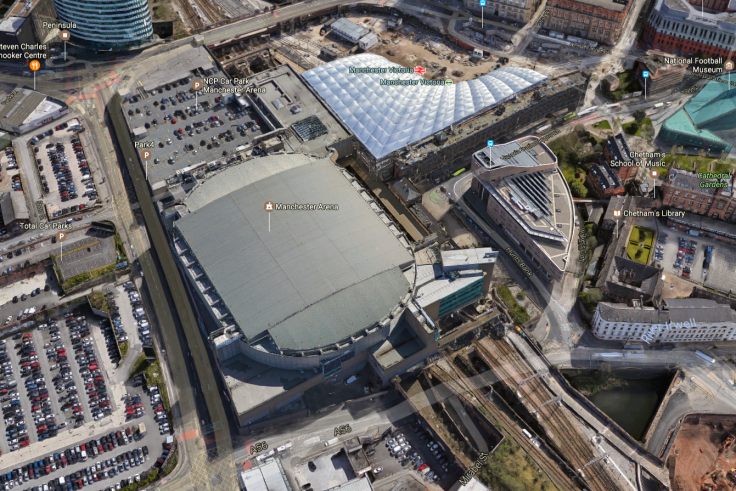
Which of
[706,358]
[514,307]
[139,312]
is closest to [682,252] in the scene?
[706,358]

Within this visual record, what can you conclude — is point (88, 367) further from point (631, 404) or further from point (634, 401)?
point (634, 401)

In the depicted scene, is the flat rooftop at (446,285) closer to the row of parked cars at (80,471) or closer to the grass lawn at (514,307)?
the grass lawn at (514,307)

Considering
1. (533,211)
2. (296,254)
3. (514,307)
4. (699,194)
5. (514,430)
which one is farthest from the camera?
(699,194)

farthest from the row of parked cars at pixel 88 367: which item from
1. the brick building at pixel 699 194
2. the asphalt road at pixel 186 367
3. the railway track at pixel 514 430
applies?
the brick building at pixel 699 194

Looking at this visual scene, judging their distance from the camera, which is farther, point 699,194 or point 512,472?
point 699,194

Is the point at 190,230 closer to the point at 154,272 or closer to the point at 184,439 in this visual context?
the point at 154,272

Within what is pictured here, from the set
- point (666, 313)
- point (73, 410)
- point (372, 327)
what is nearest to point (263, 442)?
point (372, 327)
